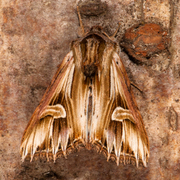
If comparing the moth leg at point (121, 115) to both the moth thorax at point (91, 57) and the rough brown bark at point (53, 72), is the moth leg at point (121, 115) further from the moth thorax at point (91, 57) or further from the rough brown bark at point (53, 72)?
the moth thorax at point (91, 57)

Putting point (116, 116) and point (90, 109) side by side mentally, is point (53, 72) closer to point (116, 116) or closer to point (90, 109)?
point (90, 109)

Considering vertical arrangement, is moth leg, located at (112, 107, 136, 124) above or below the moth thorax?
below

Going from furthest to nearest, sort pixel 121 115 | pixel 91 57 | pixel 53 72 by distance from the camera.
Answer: pixel 53 72, pixel 91 57, pixel 121 115

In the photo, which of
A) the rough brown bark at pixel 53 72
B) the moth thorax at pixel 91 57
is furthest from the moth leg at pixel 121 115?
the moth thorax at pixel 91 57

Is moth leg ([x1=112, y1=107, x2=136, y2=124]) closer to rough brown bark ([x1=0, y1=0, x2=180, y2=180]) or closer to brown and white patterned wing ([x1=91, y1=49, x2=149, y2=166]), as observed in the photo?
brown and white patterned wing ([x1=91, y1=49, x2=149, y2=166])

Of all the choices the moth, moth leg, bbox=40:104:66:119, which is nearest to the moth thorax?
the moth

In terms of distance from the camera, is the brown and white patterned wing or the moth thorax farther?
the moth thorax

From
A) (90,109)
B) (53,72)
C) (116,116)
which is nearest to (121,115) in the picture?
(116,116)
